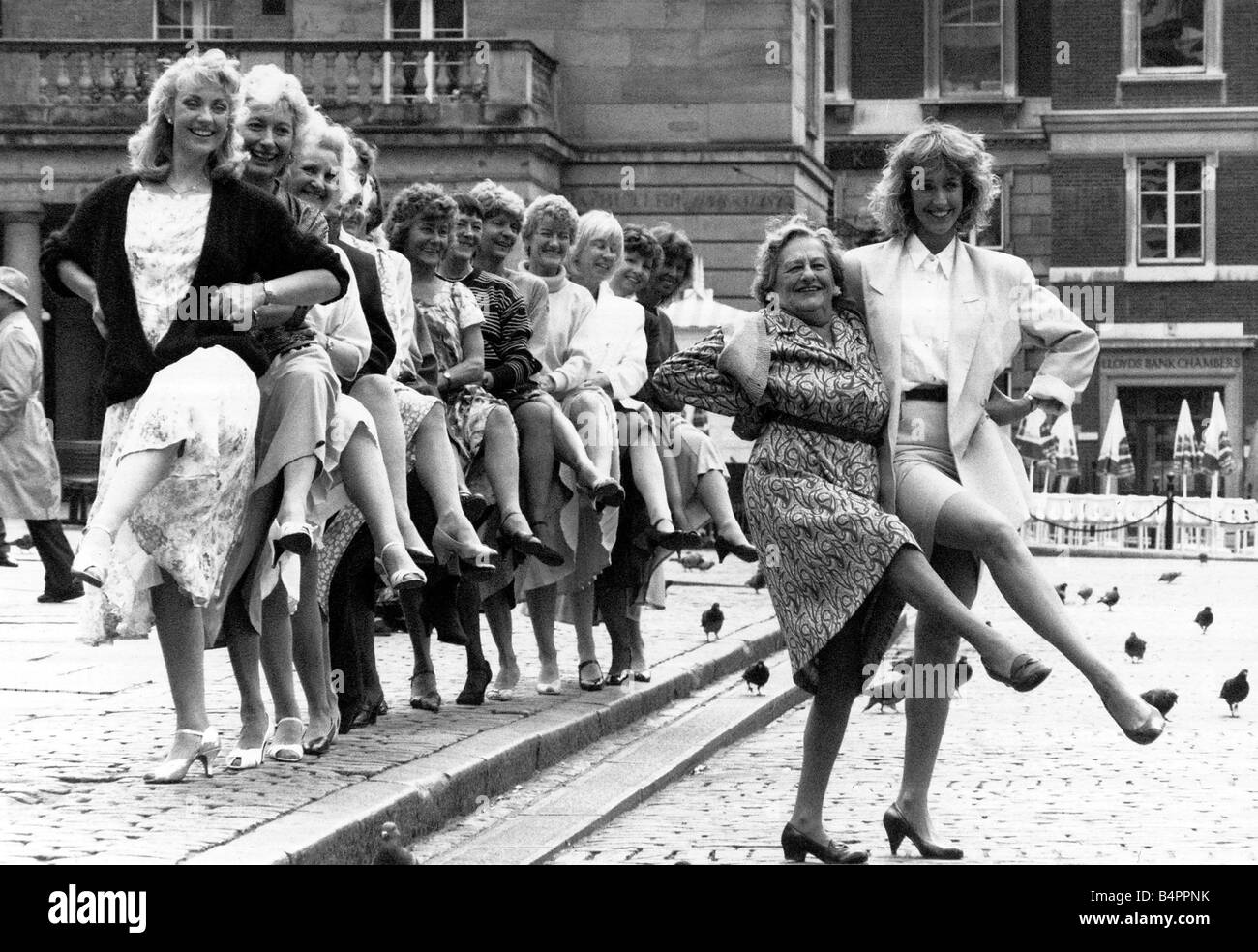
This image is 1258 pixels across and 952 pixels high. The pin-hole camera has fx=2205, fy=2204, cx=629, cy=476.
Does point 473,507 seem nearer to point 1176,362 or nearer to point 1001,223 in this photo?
point 1176,362

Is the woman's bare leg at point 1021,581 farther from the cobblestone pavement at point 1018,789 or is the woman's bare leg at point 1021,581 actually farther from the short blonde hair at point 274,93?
the short blonde hair at point 274,93

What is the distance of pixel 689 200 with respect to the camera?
2817 centimetres

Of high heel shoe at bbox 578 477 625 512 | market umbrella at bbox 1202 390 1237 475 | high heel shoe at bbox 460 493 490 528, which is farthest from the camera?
market umbrella at bbox 1202 390 1237 475

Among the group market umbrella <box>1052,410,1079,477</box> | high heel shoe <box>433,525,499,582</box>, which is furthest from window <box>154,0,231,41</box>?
high heel shoe <box>433,525,499,582</box>

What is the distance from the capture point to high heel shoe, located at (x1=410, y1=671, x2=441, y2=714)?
8.93 m

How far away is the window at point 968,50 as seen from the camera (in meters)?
43.6

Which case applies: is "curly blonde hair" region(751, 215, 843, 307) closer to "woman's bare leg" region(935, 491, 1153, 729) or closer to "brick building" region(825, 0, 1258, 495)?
"woman's bare leg" region(935, 491, 1153, 729)

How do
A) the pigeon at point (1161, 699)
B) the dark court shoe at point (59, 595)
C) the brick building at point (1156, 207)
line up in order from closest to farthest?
the pigeon at point (1161, 699)
the dark court shoe at point (59, 595)
the brick building at point (1156, 207)

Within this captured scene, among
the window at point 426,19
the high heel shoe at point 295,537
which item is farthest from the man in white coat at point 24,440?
the window at point 426,19

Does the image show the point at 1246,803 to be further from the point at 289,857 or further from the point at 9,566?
the point at 9,566

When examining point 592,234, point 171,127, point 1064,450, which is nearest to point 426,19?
point 1064,450

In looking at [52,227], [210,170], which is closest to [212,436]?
[210,170]

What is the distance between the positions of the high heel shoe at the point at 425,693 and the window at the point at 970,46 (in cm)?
3659

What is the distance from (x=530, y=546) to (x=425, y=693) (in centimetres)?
74
